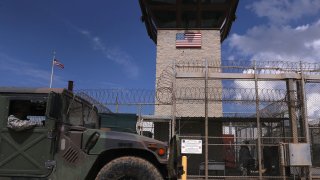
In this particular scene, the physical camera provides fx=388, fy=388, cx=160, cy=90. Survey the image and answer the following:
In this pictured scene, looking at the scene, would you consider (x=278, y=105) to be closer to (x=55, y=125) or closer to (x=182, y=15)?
(x=182, y=15)

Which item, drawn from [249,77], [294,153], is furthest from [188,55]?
[294,153]

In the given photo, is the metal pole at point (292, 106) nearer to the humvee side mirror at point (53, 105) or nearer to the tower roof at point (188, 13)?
the tower roof at point (188, 13)

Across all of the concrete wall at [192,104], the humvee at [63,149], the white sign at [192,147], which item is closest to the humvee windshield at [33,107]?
the humvee at [63,149]

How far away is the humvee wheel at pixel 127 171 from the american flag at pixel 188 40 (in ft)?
48.3

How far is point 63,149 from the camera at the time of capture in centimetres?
593

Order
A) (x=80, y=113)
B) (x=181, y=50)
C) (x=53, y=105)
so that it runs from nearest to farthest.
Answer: (x=53, y=105) → (x=80, y=113) → (x=181, y=50)

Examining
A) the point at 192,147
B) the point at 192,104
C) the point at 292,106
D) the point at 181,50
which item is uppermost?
the point at 181,50

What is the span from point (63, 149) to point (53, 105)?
2.32 feet

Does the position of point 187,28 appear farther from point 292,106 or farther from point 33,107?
point 33,107

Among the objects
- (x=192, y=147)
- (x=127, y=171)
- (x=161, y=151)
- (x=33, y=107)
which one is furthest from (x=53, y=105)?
(x=192, y=147)

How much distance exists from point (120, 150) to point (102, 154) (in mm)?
286

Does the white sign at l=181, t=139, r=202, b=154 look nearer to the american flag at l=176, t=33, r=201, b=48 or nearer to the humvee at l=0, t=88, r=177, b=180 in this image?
the humvee at l=0, t=88, r=177, b=180

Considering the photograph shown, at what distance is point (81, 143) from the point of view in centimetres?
603

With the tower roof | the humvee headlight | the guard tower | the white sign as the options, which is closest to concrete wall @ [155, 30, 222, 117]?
the guard tower
